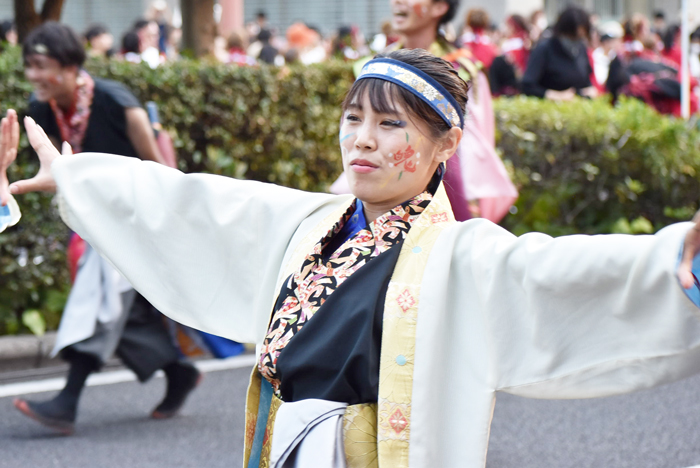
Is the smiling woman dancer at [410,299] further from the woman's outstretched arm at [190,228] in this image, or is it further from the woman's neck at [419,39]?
the woman's neck at [419,39]

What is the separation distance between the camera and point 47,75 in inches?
171

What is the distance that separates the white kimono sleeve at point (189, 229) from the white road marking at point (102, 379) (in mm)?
2817

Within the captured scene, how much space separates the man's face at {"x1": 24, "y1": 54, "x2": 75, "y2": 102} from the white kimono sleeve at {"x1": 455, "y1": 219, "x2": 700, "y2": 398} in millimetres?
2925

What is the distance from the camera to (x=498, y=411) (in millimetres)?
4637

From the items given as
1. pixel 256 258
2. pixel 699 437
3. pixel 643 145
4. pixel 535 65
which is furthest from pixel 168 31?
pixel 256 258

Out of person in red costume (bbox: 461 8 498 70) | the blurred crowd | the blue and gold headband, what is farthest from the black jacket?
the blue and gold headband

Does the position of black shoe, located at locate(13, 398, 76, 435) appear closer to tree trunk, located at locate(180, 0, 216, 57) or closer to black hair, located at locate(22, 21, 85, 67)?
black hair, located at locate(22, 21, 85, 67)

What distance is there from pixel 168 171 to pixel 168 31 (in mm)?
12762

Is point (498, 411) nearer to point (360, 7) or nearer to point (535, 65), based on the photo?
point (535, 65)

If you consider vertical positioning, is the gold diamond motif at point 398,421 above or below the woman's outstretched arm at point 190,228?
below

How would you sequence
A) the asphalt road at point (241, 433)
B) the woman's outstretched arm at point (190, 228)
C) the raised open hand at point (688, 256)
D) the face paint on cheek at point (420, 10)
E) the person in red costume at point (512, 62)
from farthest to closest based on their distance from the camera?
the person in red costume at point (512, 62), the face paint on cheek at point (420, 10), the asphalt road at point (241, 433), the woman's outstretched arm at point (190, 228), the raised open hand at point (688, 256)

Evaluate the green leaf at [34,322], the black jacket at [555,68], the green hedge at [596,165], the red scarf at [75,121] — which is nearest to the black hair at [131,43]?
the black jacket at [555,68]

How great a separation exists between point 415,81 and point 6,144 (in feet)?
3.52

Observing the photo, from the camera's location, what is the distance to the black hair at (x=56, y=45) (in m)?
4.33
